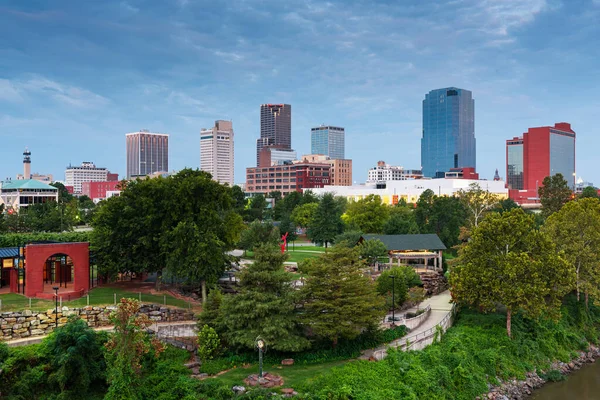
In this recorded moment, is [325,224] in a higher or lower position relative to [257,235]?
higher

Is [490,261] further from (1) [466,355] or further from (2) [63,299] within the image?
(2) [63,299]

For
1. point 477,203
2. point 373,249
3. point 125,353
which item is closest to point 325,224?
point 373,249

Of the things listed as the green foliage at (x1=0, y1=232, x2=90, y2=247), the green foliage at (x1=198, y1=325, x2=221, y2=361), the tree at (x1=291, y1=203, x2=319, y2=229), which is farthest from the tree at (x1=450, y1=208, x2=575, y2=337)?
the tree at (x1=291, y1=203, x2=319, y2=229)

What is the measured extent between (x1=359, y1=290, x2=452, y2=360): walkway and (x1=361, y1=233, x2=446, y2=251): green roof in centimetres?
862

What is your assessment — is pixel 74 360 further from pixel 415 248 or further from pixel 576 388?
pixel 415 248

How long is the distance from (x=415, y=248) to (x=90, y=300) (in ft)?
122

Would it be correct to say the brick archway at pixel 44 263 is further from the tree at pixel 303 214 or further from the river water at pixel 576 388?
the tree at pixel 303 214

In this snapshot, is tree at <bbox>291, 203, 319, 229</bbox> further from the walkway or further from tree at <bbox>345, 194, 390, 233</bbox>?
the walkway

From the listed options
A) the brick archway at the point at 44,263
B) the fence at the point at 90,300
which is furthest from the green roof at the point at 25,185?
the brick archway at the point at 44,263

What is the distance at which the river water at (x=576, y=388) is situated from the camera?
122 ft

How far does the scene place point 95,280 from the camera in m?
47.8

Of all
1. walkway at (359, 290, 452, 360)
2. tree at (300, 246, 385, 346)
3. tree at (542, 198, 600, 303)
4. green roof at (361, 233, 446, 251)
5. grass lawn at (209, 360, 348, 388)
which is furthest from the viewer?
green roof at (361, 233, 446, 251)

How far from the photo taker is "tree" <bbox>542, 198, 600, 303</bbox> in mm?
48719

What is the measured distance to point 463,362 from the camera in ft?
117
